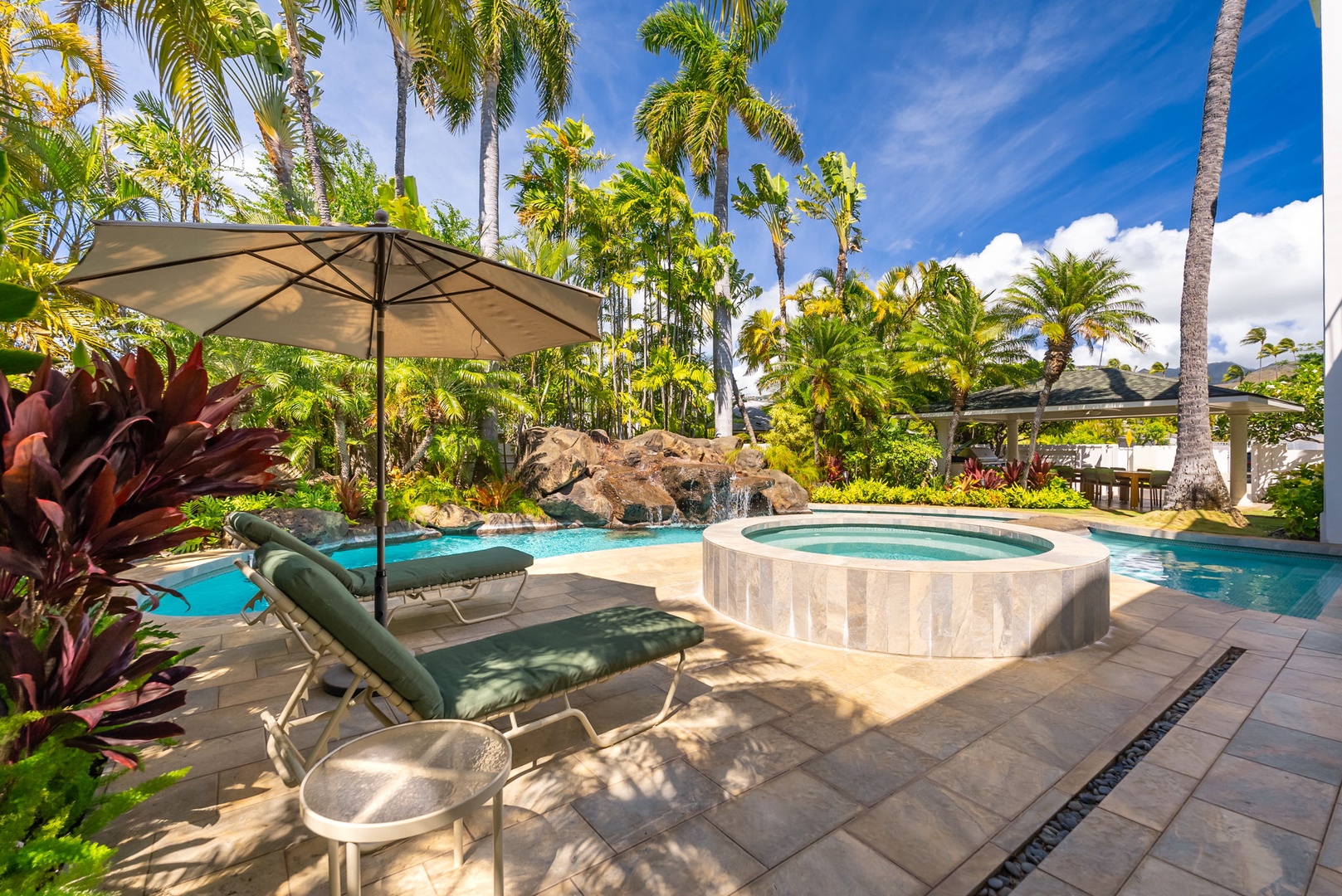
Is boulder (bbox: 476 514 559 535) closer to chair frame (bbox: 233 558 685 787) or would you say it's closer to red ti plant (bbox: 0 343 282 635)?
chair frame (bbox: 233 558 685 787)

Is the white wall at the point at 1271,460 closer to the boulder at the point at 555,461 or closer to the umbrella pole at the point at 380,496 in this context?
the boulder at the point at 555,461

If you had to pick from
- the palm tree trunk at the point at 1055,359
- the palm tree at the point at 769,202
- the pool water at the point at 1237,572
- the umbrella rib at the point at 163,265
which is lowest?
the pool water at the point at 1237,572

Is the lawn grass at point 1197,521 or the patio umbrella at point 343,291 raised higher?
the patio umbrella at point 343,291

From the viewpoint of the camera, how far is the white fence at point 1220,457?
1521cm

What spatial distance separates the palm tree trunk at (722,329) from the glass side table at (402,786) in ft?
56.5

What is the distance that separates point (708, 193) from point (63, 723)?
2161 cm

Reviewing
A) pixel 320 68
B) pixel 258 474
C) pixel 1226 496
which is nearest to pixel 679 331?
pixel 320 68

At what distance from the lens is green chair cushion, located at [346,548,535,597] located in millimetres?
4055

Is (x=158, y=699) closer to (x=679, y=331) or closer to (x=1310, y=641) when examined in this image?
(x=1310, y=641)

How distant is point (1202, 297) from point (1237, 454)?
5.59 metres

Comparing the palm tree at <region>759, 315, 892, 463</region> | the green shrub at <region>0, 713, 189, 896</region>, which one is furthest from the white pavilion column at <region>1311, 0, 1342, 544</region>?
the green shrub at <region>0, 713, 189, 896</region>

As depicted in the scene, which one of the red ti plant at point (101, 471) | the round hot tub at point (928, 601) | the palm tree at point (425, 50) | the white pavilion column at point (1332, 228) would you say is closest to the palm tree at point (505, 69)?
the palm tree at point (425, 50)

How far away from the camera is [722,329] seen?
61.8ft

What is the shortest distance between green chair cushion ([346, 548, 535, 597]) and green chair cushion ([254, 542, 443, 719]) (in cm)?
211
